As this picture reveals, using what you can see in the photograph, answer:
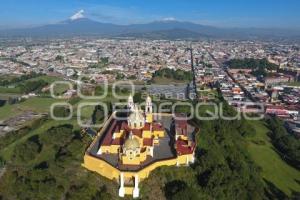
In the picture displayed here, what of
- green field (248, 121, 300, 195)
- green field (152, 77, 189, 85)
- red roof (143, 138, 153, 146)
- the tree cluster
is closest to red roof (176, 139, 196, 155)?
red roof (143, 138, 153, 146)

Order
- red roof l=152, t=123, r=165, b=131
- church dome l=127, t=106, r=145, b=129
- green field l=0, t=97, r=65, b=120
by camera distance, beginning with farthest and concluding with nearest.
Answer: green field l=0, t=97, r=65, b=120 < red roof l=152, t=123, r=165, b=131 < church dome l=127, t=106, r=145, b=129

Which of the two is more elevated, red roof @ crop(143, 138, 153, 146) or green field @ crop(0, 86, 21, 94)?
red roof @ crop(143, 138, 153, 146)

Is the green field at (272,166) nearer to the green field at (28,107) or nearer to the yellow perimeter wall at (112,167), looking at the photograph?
the yellow perimeter wall at (112,167)

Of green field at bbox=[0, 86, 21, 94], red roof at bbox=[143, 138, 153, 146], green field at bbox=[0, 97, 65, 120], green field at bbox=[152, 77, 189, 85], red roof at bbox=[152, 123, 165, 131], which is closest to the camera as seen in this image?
red roof at bbox=[143, 138, 153, 146]

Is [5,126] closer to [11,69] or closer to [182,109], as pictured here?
[182,109]

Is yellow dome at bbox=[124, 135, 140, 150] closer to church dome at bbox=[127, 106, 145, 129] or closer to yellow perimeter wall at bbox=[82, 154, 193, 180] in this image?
yellow perimeter wall at bbox=[82, 154, 193, 180]

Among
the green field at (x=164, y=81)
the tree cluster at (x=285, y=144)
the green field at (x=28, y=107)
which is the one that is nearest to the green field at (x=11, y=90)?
the green field at (x=28, y=107)

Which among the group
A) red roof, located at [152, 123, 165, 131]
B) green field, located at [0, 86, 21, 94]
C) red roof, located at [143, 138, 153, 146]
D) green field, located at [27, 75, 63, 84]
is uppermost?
red roof, located at [143, 138, 153, 146]
